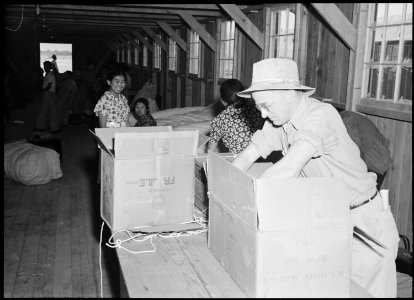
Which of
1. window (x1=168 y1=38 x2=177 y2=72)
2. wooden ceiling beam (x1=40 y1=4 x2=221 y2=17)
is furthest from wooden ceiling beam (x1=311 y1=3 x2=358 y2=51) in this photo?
window (x1=168 y1=38 x2=177 y2=72)

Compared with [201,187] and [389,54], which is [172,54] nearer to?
[389,54]

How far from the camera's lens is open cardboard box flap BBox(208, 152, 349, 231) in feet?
4.65

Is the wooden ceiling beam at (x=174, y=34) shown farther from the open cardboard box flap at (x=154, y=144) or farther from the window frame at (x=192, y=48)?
the open cardboard box flap at (x=154, y=144)

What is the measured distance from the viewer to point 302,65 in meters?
5.12

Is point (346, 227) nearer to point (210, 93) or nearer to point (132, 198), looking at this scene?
point (132, 198)

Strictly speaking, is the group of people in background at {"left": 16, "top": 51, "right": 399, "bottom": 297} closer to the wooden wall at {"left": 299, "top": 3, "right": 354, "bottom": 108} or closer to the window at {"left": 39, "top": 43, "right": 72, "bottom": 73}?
the wooden wall at {"left": 299, "top": 3, "right": 354, "bottom": 108}

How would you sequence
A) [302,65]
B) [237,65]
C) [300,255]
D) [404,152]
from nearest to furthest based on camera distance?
[300,255]
[404,152]
[302,65]
[237,65]

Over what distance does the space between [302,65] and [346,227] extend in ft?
12.7

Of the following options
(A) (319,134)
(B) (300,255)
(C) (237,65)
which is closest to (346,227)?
(B) (300,255)

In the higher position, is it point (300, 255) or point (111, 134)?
point (111, 134)

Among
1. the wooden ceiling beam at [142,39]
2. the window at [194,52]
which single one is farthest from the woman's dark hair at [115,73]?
the wooden ceiling beam at [142,39]

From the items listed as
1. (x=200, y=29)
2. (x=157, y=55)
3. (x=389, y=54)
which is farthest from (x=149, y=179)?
(x=157, y=55)

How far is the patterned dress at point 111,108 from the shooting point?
4.69 meters

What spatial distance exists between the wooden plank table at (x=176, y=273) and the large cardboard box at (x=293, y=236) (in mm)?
107
